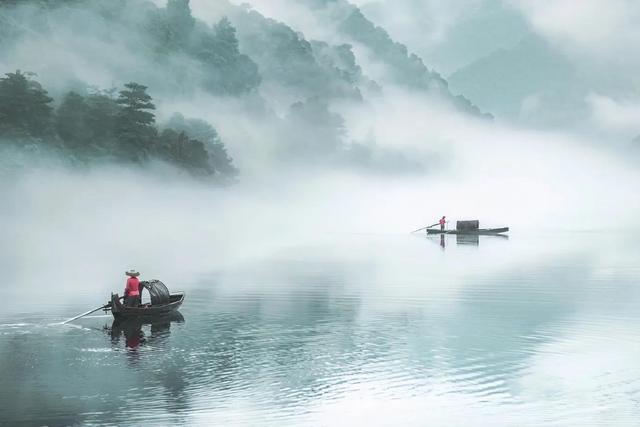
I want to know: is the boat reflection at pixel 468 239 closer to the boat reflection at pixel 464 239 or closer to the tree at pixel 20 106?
the boat reflection at pixel 464 239

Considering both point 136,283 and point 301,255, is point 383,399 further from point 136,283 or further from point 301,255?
point 301,255

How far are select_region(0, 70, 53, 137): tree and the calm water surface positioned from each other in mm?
95809

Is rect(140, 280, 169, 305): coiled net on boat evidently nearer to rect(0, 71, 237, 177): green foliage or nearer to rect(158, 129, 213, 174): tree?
rect(0, 71, 237, 177): green foliage

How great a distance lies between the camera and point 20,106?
162 metres

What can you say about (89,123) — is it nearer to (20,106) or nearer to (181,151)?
(20,106)

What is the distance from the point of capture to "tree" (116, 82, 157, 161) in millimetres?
177875

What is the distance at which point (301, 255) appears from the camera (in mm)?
108062

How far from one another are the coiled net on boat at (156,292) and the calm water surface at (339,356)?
1.63 metres

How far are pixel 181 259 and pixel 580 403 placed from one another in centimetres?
7209

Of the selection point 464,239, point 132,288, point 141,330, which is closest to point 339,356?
point 141,330

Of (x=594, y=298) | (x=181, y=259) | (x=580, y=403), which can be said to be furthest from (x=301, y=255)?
(x=580, y=403)

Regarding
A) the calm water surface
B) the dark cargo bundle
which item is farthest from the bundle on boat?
the calm water surface

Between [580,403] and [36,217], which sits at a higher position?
[36,217]

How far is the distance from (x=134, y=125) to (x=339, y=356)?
14375 centimetres
